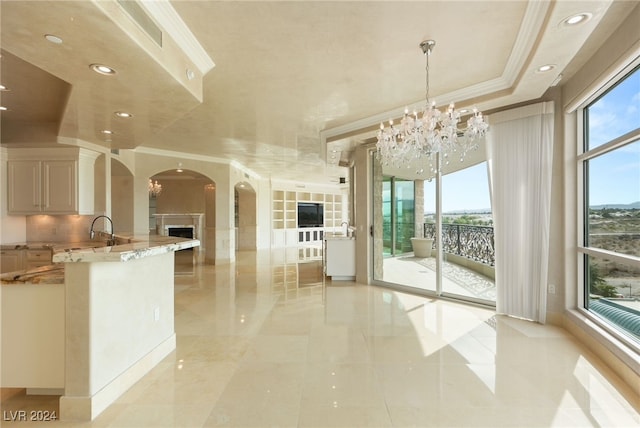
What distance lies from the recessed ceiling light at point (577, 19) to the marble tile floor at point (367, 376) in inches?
113

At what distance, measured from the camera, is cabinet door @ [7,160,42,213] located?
17.2ft

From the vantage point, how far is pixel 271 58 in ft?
10.5

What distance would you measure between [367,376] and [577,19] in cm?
325

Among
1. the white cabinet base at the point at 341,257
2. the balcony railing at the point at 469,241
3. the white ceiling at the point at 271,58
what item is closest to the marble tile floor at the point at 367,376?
the balcony railing at the point at 469,241

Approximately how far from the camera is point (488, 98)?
3.98m

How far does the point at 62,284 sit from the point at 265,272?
5422mm

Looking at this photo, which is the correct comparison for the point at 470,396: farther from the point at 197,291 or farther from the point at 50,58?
the point at 197,291

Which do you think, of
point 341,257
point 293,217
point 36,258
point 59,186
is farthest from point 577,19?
point 293,217

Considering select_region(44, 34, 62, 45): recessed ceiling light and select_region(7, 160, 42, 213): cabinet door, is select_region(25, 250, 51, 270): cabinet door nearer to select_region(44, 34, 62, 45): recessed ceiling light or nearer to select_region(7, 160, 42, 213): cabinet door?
select_region(7, 160, 42, 213): cabinet door

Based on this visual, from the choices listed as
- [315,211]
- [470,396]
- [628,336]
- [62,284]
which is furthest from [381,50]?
[315,211]

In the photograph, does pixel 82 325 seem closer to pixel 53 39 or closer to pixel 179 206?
pixel 53 39

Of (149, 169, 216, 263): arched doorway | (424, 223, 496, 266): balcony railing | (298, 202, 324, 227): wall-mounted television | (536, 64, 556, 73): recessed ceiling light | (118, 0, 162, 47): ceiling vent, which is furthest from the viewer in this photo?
(298, 202, 324, 227): wall-mounted television

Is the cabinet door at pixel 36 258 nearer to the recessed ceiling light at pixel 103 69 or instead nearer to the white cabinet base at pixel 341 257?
the recessed ceiling light at pixel 103 69

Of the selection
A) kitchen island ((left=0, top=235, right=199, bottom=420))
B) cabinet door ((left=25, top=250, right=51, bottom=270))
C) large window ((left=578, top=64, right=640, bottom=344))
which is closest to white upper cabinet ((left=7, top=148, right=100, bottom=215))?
cabinet door ((left=25, top=250, right=51, bottom=270))
